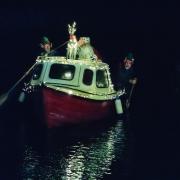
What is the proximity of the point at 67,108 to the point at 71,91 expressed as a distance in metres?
0.57

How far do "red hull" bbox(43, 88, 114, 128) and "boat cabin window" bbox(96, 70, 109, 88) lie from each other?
786 mm

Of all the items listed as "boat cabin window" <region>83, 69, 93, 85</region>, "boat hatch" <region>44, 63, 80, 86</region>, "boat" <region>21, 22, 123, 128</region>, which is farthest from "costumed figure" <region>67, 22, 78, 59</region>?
"boat cabin window" <region>83, 69, 93, 85</region>

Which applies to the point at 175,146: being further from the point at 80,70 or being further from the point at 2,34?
the point at 2,34

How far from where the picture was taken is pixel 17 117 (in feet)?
66.1

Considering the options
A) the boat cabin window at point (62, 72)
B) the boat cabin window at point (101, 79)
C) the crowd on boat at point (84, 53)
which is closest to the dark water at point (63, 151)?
the boat cabin window at point (101, 79)

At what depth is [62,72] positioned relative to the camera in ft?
61.1

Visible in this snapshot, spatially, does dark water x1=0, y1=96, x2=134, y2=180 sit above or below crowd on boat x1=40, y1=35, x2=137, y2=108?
below

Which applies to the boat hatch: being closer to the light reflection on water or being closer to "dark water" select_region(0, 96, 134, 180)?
"dark water" select_region(0, 96, 134, 180)

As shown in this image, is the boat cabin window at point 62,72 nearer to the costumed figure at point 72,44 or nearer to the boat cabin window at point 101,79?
the costumed figure at point 72,44

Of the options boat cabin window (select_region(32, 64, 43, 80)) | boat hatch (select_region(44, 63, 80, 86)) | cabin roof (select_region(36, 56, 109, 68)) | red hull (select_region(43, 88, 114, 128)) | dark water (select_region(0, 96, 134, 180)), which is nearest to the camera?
dark water (select_region(0, 96, 134, 180))

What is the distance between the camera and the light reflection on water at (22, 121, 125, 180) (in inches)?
505

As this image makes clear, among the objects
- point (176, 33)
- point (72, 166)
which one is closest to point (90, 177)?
point (72, 166)

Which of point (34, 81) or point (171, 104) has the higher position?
point (34, 81)

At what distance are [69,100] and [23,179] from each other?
5.28 meters
